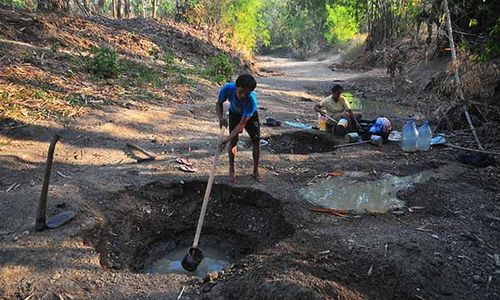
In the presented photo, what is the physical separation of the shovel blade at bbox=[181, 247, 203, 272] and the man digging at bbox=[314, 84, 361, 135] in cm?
Answer: 417

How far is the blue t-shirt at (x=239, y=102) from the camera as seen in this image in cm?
448

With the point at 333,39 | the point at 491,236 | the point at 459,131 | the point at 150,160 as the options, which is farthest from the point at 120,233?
the point at 333,39

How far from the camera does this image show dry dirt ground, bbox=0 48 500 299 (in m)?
3.01

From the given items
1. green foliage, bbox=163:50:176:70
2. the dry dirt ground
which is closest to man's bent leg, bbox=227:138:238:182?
the dry dirt ground

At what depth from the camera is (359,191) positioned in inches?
196

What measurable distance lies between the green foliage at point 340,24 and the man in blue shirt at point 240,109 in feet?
94.5

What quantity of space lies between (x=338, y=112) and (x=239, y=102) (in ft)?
10.5

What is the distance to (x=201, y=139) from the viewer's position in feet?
21.7

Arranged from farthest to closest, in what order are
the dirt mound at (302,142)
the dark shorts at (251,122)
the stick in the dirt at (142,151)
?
the dirt mound at (302,142) < the stick in the dirt at (142,151) < the dark shorts at (251,122)

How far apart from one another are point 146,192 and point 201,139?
212 centimetres

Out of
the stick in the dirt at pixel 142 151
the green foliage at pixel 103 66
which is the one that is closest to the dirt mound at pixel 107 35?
the green foliage at pixel 103 66

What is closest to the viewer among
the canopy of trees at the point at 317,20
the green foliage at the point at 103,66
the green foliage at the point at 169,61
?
the green foliage at the point at 103,66

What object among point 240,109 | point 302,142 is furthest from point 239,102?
A: point 302,142

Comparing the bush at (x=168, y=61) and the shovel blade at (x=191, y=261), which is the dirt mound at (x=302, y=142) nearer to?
the shovel blade at (x=191, y=261)
